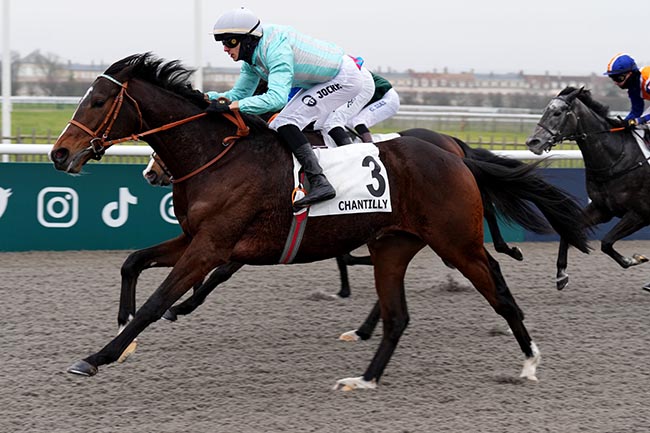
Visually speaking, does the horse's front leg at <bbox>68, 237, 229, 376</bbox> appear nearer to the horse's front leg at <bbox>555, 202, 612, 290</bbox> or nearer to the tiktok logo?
the horse's front leg at <bbox>555, 202, 612, 290</bbox>

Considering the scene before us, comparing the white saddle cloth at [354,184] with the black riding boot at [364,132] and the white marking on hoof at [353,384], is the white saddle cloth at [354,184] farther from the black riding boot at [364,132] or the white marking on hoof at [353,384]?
the black riding boot at [364,132]

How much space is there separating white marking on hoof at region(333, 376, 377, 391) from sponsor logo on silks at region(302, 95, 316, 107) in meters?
1.38

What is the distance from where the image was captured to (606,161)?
705cm

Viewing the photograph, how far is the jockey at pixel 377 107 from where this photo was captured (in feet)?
20.2

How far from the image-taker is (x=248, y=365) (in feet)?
15.2

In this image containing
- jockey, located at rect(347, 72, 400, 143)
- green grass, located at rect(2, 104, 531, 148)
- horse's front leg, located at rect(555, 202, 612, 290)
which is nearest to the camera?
jockey, located at rect(347, 72, 400, 143)

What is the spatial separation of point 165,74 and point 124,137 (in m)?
0.39

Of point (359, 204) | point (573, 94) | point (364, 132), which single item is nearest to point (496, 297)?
point (359, 204)

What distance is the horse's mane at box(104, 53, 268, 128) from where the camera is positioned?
14.0 feet

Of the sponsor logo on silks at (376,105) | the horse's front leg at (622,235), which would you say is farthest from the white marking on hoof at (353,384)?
the horse's front leg at (622,235)

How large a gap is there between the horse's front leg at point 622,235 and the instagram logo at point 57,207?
4470 mm

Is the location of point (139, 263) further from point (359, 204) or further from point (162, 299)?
point (359, 204)

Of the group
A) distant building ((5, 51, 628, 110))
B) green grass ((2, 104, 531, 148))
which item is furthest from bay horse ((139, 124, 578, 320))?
distant building ((5, 51, 628, 110))

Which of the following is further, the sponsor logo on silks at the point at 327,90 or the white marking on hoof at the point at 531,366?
the sponsor logo on silks at the point at 327,90
